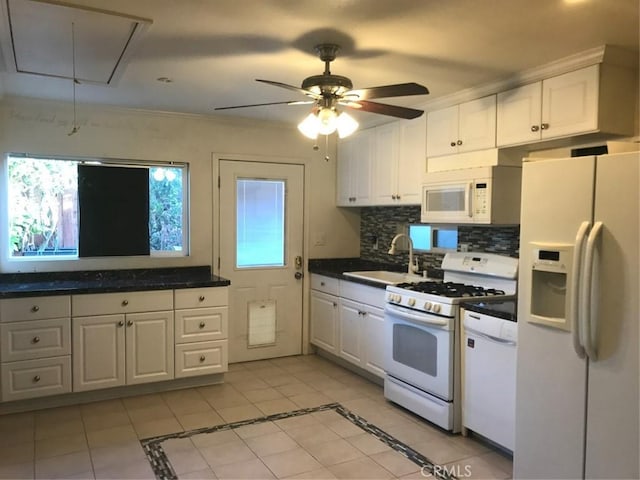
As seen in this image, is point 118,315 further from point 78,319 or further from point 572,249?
point 572,249

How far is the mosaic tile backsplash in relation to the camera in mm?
3645

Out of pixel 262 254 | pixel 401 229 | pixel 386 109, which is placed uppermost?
pixel 386 109

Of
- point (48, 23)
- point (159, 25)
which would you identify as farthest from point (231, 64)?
point (48, 23)

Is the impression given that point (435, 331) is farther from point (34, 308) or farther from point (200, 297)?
point (34, 308)

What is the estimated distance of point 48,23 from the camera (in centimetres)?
234

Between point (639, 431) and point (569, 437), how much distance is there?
0.33 metres

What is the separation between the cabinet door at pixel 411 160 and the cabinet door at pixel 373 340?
97 centimetres

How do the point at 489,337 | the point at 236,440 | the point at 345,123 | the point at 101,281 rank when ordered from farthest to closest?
1. the point at 101,281
2. the point at 236,440
3. the point at 489,337
4. the point at 345,123

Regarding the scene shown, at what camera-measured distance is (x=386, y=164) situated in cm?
441

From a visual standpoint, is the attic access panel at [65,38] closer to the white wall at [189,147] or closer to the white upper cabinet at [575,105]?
the white wall at [189,147]

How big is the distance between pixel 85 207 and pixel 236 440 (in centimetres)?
234

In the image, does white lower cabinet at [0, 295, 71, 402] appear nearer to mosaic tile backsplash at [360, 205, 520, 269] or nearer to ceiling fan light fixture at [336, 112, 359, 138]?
ceiling fan light fixture at [336, 112, 359, 138]

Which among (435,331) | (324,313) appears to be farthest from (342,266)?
(435,331)

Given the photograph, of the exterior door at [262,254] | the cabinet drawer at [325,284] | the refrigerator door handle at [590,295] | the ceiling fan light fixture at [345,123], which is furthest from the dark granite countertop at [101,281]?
the refrigerator door handle at [590,295]
